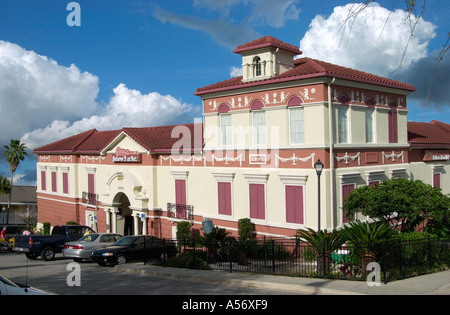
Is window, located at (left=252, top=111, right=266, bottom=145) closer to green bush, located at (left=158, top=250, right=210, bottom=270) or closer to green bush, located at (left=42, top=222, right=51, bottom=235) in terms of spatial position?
green bush, located at (left=158, top=250, right=210, bottom=270)

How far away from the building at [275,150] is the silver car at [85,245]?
4480 mm

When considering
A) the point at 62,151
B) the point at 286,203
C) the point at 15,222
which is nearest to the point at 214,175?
the point at 286,203

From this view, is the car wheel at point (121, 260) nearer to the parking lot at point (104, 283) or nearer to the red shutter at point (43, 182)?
the parking lot at point (104, 283)

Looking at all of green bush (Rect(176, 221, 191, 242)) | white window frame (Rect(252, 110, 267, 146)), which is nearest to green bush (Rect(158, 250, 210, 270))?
green bush (Rect(176, 221, 191, 242))

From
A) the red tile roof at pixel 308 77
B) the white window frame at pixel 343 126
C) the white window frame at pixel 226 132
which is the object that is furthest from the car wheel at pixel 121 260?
the white window frame at pixel 343 126

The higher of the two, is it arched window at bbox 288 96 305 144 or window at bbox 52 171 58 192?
arched window at bbox 288 96 305 144

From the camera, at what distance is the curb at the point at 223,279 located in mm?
12291

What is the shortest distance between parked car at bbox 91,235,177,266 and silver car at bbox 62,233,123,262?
1.59 metres

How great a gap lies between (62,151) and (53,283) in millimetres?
23271

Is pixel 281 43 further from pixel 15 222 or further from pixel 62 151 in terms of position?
pixel 15 222

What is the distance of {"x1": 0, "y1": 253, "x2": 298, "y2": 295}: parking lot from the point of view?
44.2ft

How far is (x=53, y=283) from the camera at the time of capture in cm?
1598

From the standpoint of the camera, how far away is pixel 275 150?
20766 millimetres

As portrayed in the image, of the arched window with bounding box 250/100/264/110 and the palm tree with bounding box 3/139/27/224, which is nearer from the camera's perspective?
the arched window with bounding box 250/100/264/110
